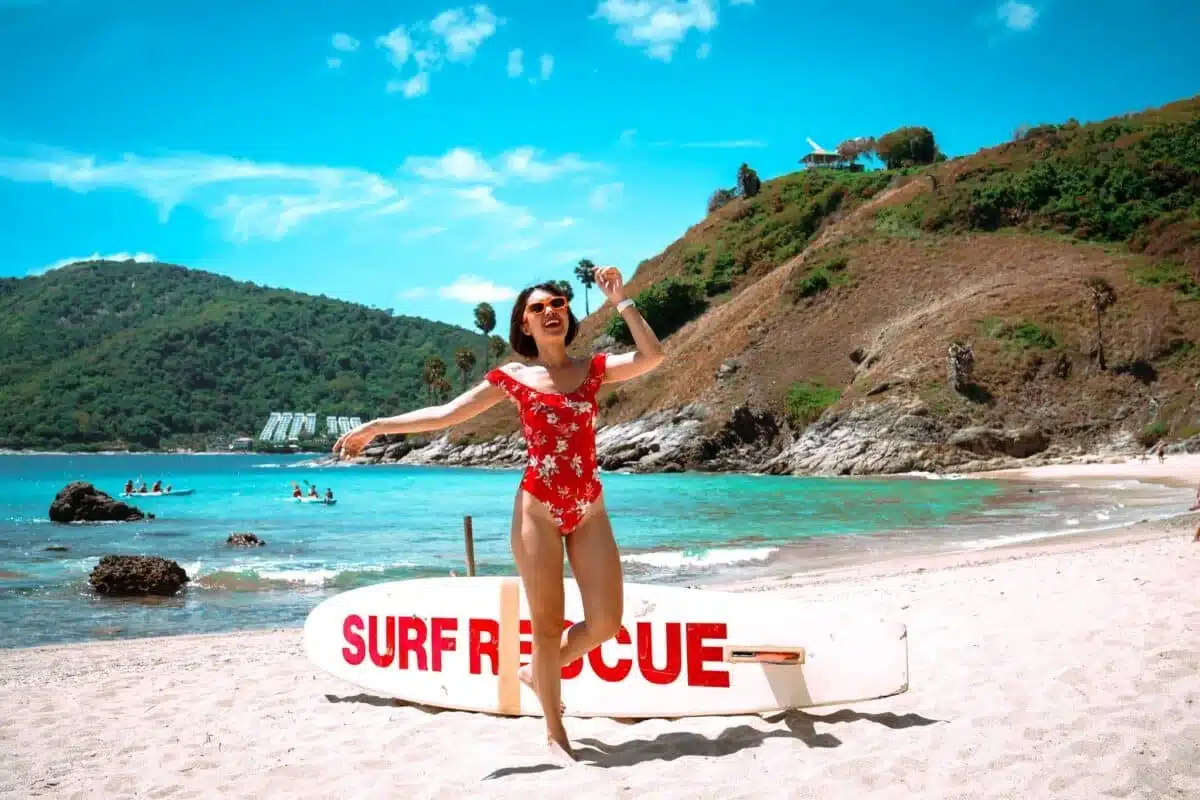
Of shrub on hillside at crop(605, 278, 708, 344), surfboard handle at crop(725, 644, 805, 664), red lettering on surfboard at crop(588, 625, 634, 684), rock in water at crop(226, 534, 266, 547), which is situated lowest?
rock in water at crop(226, 534, 266, 547)

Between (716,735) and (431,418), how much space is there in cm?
210

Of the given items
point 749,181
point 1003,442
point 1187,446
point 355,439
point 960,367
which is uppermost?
point 749,181

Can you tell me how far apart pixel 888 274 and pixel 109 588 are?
203 ft

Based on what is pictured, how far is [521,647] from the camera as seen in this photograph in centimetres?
518

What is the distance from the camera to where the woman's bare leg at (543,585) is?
388 centimetres

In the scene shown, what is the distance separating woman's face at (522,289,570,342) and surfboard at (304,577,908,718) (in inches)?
66.7

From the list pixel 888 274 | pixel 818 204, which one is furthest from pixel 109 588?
pixel 818 204

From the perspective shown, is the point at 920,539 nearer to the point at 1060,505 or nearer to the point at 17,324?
the point at 1060,505

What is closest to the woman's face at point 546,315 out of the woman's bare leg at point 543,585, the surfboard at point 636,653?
the woman's bare leg at point 543,585

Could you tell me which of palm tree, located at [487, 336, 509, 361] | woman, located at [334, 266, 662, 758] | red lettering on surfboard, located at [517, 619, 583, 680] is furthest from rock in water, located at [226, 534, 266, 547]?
palm tree, located at [487, 336, 509, 361]

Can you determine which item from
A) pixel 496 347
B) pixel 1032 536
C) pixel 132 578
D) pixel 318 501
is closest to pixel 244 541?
pixel 132 578

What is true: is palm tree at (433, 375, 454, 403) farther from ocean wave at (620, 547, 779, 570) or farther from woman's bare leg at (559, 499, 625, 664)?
woman's bare leg at (559, 499, 625, 664)

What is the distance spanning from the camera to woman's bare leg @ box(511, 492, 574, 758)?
3.88m

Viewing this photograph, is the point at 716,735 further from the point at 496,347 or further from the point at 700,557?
the point at 496,347
